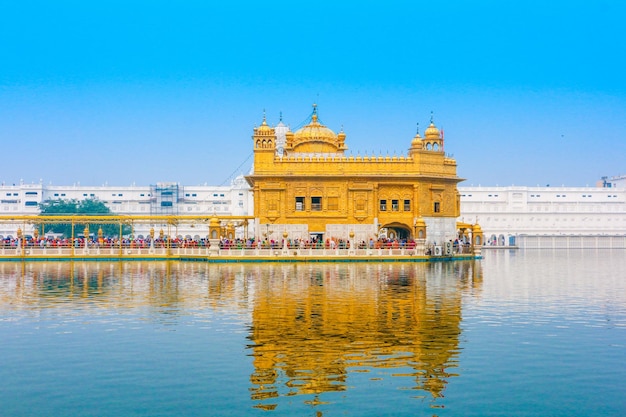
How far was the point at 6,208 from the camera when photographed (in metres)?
138

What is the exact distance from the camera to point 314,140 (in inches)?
2366

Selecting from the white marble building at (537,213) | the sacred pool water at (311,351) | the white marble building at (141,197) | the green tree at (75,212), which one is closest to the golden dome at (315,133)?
the sacred pool water at (311,351)

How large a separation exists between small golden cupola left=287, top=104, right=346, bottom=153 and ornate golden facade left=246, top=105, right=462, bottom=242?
3420 mm

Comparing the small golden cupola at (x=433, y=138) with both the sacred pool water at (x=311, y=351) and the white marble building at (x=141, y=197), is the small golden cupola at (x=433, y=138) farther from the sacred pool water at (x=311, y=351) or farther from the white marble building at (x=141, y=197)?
the white marble building at (x=141, y=197)

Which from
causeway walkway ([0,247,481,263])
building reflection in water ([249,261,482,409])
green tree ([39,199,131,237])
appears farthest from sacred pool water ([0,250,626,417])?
green tree ([39,199,131,237])

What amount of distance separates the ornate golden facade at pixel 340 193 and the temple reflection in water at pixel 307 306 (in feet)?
32.7

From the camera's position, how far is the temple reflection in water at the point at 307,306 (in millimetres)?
14180

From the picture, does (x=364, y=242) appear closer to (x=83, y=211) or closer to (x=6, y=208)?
(x=83, y=211)

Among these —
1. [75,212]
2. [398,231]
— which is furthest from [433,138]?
[75,212]

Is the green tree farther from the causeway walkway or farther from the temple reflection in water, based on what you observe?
the temple reflection in water

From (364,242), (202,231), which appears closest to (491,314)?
(364,242)

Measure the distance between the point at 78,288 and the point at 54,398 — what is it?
1853 centimetres

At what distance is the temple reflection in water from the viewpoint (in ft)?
46.5

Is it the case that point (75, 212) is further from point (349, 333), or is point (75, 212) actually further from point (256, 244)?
point (349, 333)
